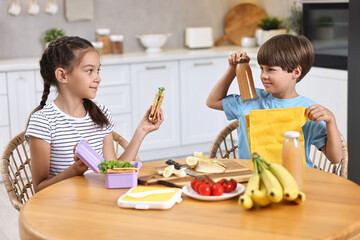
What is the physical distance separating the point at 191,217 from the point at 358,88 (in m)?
1.74

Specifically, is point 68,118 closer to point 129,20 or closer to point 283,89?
point 283,89

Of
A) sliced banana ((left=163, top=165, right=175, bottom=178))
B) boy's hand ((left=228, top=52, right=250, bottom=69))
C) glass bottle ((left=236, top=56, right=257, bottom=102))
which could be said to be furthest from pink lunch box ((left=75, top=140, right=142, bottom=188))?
boy's hand ((left=228, top=52, right=250, bottom=69))

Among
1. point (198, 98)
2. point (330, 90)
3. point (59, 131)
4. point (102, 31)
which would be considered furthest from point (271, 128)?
point (102, 31)

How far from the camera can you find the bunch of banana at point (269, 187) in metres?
1.41

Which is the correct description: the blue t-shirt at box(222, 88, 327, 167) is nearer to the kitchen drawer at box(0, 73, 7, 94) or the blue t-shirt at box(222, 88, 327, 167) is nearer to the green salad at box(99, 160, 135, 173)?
the green salad at box(99, 160, 135, 173)

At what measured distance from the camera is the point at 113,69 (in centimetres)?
428

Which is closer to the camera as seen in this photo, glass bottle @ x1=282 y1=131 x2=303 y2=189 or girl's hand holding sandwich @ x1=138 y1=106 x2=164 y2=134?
glass bottle @ x1=282 y1=131 x2=303 y2=189

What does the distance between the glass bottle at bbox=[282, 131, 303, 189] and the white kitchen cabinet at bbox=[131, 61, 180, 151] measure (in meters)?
2.93

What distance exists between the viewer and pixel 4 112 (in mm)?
3994

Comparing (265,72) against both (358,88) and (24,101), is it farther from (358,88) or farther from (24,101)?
(24,101)

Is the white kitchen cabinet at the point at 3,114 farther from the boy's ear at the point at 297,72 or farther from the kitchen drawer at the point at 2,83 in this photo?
the boy's ear at the point at 297,72

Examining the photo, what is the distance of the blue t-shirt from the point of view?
2.05 m

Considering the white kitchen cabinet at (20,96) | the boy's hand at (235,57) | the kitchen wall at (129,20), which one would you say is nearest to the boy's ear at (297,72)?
the boy's hand at (235,57)

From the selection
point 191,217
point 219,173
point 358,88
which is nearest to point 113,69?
point 358,88
